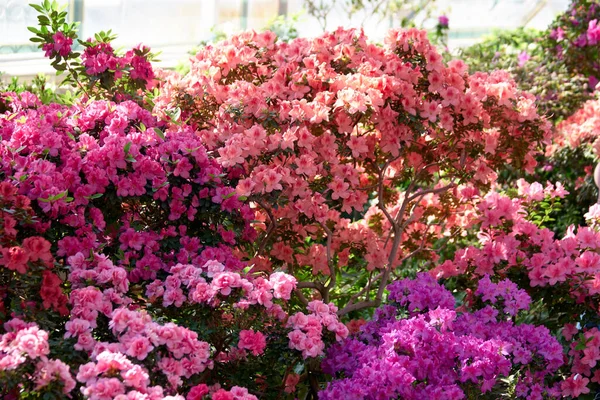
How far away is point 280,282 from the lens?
2535mm

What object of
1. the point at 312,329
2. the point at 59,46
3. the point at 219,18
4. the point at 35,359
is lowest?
the point at 312,329

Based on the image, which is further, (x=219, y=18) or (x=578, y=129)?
(x=219, y=18)

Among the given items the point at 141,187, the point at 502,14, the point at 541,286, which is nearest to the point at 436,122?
the point at 541,286

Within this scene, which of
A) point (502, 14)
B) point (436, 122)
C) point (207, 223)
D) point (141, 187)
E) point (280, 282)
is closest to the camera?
point (280, 282)

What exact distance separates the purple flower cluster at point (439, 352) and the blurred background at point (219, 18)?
14.8 ft

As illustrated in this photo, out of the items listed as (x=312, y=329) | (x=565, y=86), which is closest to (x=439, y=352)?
(x=312, y=329)

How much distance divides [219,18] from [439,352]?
692 centimetres

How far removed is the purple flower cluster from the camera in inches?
99.3

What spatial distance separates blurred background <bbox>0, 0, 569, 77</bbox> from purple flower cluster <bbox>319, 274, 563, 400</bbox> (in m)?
4.53

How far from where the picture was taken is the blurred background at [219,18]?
7633mm

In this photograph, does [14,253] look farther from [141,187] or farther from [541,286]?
[541,286]

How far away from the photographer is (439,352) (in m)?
2.64

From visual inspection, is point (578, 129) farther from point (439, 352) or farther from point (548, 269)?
point (439, 352)

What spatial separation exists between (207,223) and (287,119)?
1.68 ft
